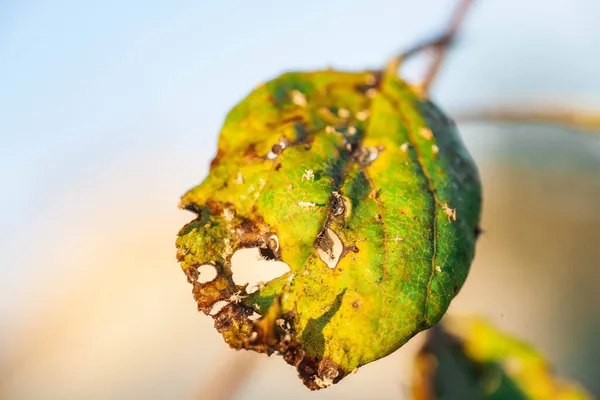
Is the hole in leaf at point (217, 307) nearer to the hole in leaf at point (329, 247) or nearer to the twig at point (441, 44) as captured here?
the hole in leaf at point (329, 247)

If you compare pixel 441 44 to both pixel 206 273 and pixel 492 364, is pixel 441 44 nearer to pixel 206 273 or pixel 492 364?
pixel 206 273

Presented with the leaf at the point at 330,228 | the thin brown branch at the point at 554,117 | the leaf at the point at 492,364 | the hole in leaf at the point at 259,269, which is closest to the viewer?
the leaf at the point at 330,228

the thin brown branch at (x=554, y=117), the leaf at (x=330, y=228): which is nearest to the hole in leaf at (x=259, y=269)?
the leaf at (x=330, y=228)

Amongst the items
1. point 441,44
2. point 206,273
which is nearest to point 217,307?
point 206,273

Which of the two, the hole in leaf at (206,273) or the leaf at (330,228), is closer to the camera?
the leaf at (330,228)

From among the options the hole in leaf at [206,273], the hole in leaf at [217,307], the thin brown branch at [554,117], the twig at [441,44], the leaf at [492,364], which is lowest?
the leaf at [492,364]

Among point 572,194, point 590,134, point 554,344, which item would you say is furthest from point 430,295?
point 572,194

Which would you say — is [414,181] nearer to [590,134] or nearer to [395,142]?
[395,142]

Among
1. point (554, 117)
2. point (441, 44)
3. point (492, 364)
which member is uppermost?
point (441, 44)
